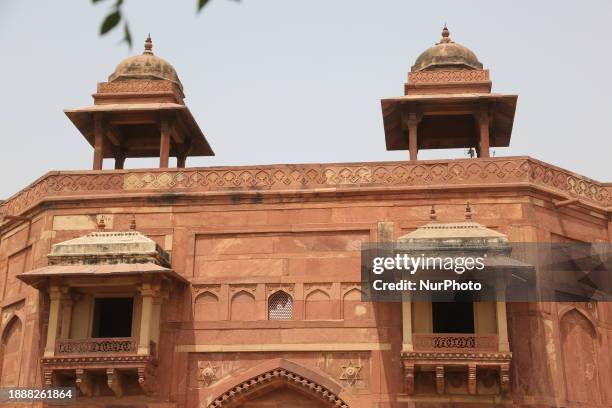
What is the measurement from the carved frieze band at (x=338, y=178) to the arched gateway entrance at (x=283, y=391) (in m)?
2.78

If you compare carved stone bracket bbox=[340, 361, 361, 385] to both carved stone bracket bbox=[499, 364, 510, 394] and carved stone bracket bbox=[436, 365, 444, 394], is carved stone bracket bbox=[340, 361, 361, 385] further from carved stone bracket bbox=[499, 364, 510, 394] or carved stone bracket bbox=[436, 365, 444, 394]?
carved stone bracket bbox=[499, 364, 510, 394]

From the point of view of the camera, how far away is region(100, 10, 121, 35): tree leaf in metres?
3.00

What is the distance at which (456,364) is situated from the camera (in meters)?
11.7

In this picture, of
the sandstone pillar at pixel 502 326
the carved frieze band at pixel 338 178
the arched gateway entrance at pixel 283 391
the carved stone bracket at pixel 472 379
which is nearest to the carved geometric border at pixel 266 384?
the arched gateway entrance at pixel 283 391

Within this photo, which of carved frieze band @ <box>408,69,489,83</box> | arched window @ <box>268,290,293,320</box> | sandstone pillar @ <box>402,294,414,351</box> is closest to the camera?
sandstone pillar @ <box>402,294,414,351</box>

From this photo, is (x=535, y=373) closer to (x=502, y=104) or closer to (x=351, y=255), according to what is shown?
(x=351, y=255)

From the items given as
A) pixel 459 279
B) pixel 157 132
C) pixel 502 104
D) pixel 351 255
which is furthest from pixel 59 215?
pixel 502 104

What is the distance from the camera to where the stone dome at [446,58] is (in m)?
15.5

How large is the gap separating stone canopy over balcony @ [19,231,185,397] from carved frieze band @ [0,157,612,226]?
110cm

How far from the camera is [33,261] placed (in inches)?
547

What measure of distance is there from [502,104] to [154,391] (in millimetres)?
7246

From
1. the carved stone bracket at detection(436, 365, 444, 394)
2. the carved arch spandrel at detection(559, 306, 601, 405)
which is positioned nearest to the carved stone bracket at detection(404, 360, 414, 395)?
the carved stone bracket at detection(436, 365, 444, 394)

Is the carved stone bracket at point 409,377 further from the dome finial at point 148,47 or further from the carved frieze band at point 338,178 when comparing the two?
the dome finial at point 148,47

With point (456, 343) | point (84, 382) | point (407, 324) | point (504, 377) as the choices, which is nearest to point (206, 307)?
point (84, 382)
